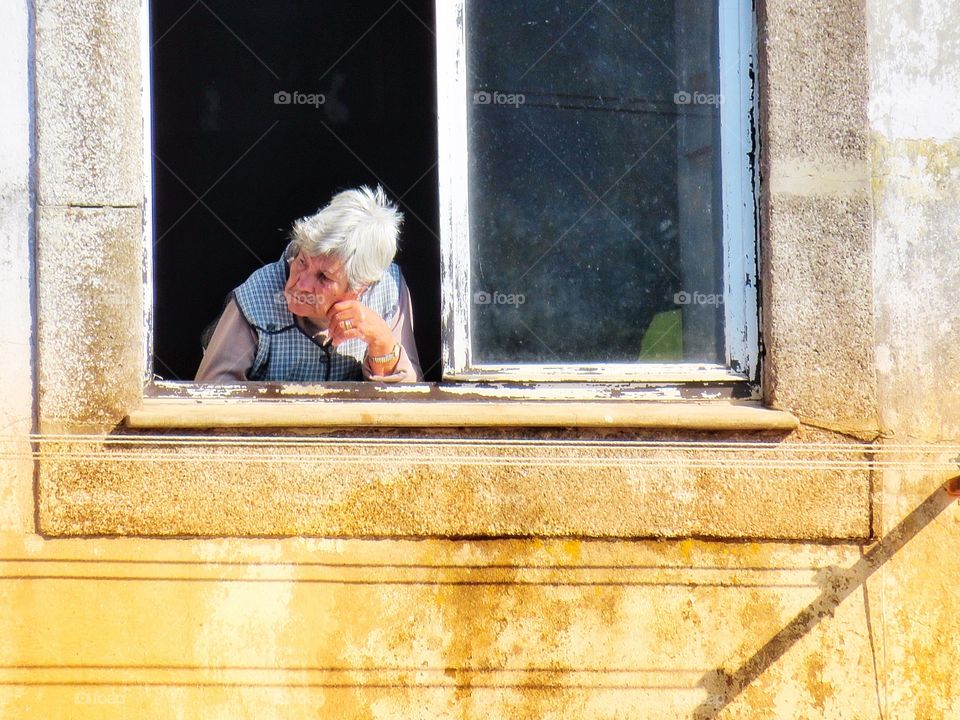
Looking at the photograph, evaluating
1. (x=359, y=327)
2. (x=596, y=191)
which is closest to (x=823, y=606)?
(x=596, y=191)

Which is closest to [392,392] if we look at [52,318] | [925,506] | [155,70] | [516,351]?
[516,351]

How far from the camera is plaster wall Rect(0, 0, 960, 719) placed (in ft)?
9.21

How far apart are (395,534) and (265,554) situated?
1.22 feet

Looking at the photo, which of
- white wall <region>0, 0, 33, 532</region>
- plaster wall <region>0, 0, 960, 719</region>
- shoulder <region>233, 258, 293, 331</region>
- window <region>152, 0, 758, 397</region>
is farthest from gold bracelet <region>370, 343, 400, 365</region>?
white wall <region>0, 0, 33, 532</region>

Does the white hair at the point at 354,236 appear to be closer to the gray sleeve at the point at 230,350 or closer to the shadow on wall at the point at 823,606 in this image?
the gray sleeve at the point at 230,350

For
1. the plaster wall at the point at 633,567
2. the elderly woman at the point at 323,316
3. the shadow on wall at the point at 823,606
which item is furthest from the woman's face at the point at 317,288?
the shadow on wall at the point at 823,606

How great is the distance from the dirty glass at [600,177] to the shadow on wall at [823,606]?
0.74 metres

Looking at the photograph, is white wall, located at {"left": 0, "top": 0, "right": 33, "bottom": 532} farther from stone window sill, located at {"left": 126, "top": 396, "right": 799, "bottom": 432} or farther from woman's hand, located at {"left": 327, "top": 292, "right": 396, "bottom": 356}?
woman's hand, located at {"left": 327, "top": 292, "right": 396, "bottom": 356}

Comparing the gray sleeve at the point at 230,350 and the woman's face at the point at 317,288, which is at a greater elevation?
the woman's face at the point at 317,288

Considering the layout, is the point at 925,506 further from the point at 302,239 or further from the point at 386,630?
the point at 302,239

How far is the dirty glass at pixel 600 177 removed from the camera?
313cm

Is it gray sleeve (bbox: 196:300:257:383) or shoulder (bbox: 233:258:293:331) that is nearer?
gray sleeve (bbox: 196:300:257:383)

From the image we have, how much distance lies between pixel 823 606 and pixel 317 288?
6.08ft

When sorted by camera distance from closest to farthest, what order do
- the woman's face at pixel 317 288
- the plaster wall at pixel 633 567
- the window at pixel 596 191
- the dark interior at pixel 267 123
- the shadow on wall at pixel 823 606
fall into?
the plaster wall at pixel 633 567 < the shadow on wall at pixel 823 606 < the window at pixel 596 191 < the woman's face at pixel 317 288 < the dark interior at pixel 267 123
